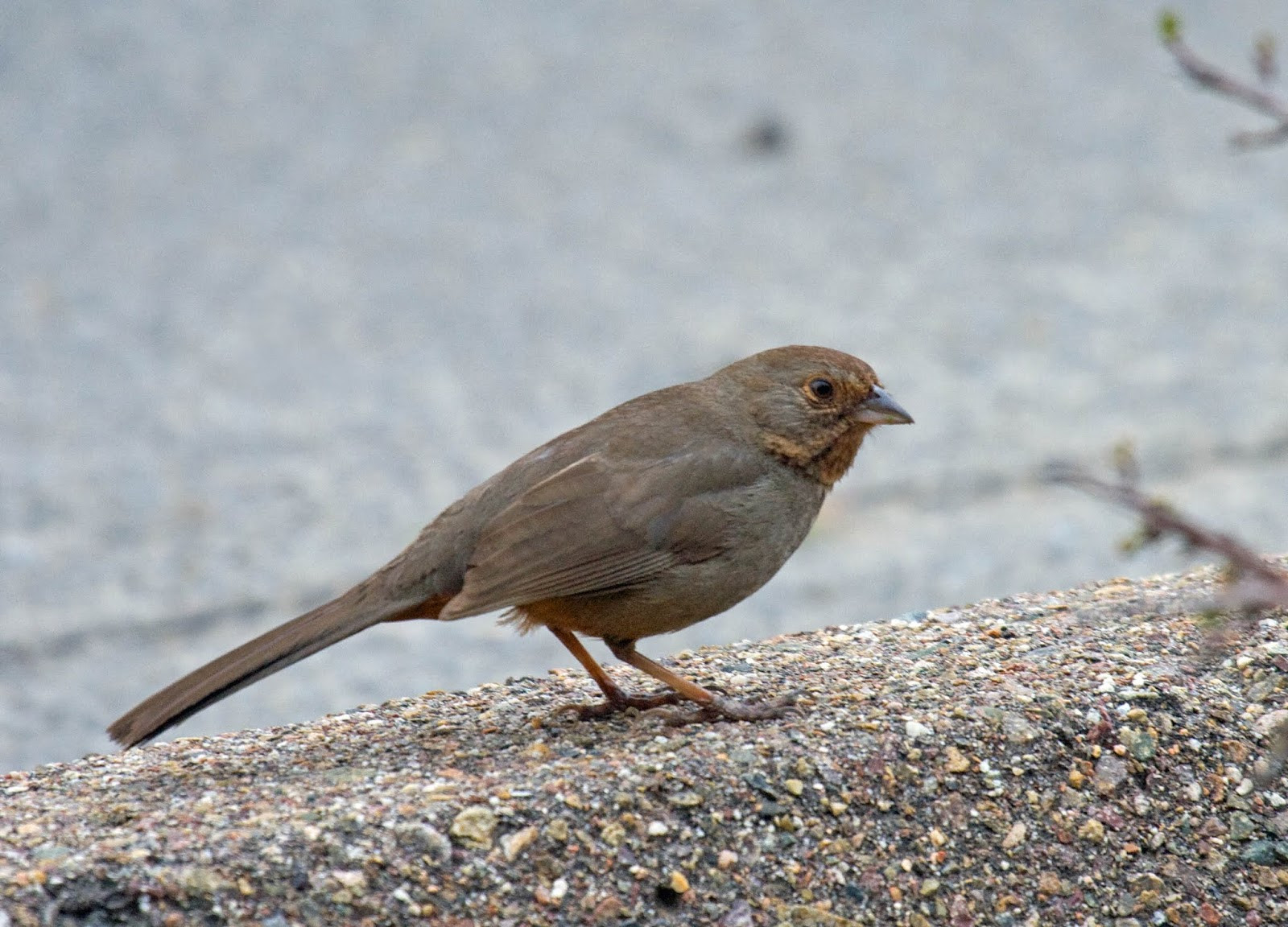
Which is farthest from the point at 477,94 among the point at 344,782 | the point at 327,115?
the point at 344,782

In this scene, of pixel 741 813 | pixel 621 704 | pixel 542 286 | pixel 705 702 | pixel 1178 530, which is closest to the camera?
pixel 1178 530

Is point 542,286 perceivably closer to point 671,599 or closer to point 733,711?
point 671,599

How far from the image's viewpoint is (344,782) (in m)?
3.94

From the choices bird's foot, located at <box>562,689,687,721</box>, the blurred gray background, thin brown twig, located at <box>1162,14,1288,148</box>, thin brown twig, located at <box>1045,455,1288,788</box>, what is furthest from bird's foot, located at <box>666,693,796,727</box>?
the blurred gray background

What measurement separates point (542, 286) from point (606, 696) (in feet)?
20.5

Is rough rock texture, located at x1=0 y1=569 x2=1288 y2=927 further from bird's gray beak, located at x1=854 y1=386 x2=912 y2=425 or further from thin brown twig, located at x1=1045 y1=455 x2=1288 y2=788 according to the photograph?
thin brown twig, located at x1=1045 y1=455 x2=1288 y2=788

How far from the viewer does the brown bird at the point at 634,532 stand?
4.32 meters

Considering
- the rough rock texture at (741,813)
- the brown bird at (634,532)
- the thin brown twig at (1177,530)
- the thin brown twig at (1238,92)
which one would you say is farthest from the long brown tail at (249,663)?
the thin brown twig at (1238,92)

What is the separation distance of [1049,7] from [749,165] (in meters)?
3.03

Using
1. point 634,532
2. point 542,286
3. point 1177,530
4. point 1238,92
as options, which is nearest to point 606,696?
point 634,532

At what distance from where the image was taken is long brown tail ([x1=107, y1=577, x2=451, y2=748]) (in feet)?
13.7

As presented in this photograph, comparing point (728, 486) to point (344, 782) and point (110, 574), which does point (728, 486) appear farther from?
point (110, 574)

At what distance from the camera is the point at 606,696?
4645 millimetres

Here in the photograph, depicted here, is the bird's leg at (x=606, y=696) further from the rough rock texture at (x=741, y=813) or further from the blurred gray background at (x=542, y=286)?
the blurred gray background at (x=542, y=286)
